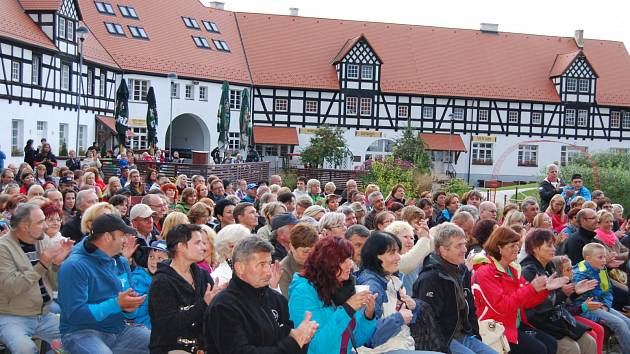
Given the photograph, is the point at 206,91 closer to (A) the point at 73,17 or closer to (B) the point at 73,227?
(A) the point at 73,17

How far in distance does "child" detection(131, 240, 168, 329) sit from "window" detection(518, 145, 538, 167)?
4771 centimetres

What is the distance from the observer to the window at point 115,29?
139 ft

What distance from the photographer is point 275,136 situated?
159ft

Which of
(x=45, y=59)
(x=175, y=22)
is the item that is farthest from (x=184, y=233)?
(x=175, y=22)

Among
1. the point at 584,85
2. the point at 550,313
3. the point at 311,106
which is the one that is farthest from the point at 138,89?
the point at 550,313

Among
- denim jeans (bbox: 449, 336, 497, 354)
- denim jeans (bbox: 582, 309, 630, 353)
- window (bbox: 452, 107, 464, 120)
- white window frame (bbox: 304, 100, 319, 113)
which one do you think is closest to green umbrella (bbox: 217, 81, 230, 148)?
white window frame (bbox: 304, 100, 319, 113)

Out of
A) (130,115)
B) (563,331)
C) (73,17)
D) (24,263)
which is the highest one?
(73,17)

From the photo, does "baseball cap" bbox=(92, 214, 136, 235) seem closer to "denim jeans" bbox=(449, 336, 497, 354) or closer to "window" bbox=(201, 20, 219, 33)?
"denim jeans" bbox=(449, 336, 497, 354)

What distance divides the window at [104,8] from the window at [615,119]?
32.6m

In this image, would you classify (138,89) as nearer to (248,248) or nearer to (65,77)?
(65,77)

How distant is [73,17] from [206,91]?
1263 centimetres

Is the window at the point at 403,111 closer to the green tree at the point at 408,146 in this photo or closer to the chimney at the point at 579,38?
the green tree at the point at 408,146

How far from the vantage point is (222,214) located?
10203mm

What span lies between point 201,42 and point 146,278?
136 ft
